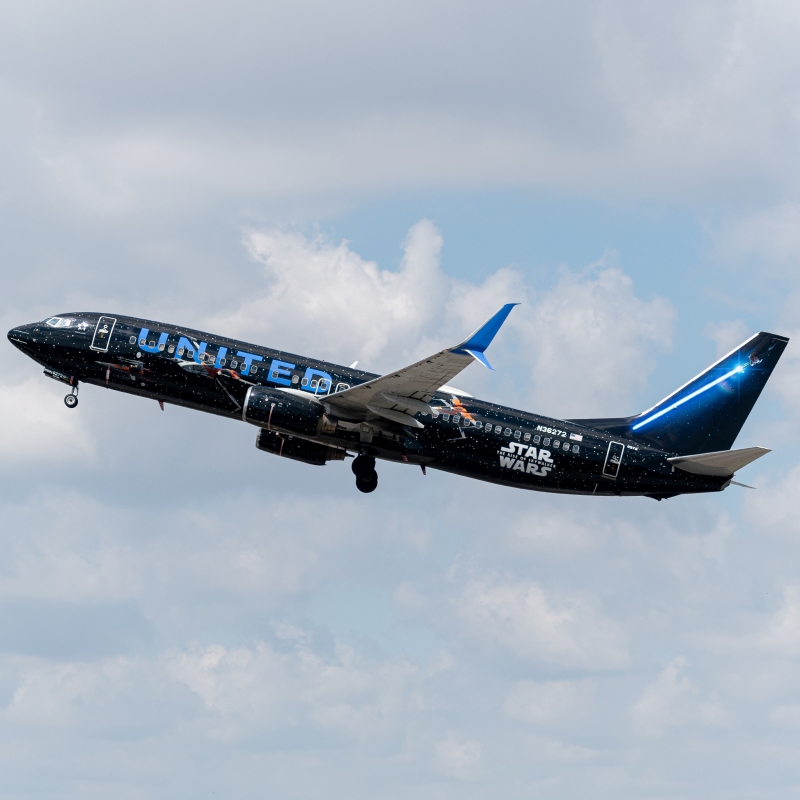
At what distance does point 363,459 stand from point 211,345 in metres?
10.4

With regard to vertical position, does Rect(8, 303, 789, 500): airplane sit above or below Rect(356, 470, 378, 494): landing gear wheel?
above

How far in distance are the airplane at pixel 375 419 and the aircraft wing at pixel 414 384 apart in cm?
10

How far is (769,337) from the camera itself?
75812 millimetres

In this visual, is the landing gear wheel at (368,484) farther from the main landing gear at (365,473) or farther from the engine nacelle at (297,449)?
the engine nacelle at (297,449)

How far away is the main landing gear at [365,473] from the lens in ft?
242

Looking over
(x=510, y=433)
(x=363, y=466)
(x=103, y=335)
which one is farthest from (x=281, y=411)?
(x=510, y=433)

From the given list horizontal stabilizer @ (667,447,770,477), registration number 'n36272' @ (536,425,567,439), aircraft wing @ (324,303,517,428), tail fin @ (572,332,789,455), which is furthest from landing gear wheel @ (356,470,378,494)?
horizontal stabilizer @ (667,447,770,477)

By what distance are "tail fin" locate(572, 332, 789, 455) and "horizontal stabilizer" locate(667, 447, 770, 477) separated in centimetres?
250

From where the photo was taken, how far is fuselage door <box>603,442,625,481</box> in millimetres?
72438

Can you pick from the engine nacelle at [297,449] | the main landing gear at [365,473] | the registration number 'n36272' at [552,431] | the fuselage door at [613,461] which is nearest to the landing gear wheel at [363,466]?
the main landing gear at [365,473]

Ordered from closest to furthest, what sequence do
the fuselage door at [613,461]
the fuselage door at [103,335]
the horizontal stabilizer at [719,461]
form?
the horizontal stabilizer at [719,461] < the fuselage door at [103,335] < the fuselage door at [613,461]

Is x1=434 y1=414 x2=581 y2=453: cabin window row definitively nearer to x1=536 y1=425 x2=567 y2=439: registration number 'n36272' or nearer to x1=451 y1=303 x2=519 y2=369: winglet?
x1=536 y1=425 x2=567 y2=439: registration number 'n36272'

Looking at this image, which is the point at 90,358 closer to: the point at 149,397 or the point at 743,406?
the point at 149,397

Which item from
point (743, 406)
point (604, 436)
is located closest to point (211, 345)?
point (604, 436)
